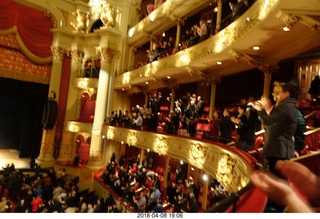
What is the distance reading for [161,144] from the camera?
8148 mm

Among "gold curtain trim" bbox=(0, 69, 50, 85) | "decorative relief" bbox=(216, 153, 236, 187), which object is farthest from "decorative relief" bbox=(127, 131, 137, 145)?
"gold curtain trim" bbox=(0, 69, 50, 85)

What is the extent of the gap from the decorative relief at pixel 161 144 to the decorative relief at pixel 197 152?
1465 mm

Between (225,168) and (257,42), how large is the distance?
2.90 m

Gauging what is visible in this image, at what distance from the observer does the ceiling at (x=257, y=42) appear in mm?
4393

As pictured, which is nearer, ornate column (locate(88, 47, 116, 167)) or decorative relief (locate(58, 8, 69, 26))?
ornate column (locate(88, 47, 116, 167))

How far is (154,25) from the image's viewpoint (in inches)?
469

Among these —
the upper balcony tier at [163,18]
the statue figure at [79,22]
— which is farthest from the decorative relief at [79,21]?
the upper balcony tier at [163,18]

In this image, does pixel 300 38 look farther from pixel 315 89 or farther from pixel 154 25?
pixel 154 25

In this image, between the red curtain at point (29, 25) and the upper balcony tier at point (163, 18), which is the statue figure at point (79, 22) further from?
the upper balcony tier at point (163, 18)

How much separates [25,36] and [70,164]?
21.2ft

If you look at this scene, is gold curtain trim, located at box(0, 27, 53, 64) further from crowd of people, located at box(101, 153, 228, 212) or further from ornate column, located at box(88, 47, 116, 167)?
crowd of people, located at box(101, 153, 228, 212)

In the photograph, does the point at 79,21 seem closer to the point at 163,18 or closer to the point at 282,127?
the point at 163,18

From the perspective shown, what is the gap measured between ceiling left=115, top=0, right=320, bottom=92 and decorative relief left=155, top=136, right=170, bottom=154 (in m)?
2.26

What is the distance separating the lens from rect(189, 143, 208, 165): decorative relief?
19.2 ft
